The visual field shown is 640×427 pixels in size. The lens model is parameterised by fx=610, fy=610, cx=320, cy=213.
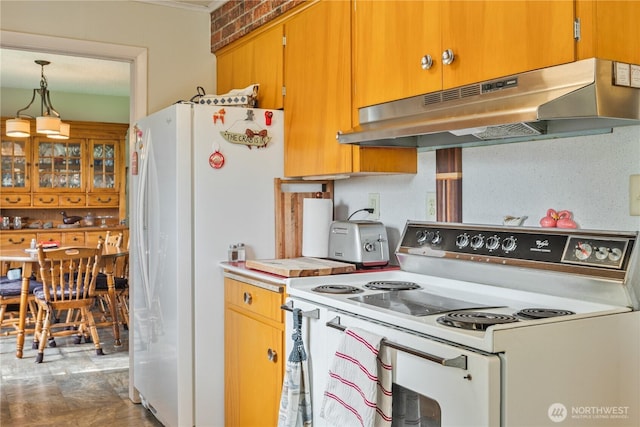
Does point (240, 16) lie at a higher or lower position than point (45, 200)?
higher

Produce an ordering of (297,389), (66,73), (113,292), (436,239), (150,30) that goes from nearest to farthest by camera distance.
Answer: (297,389) → (436,239) → (150,30) → (113,292) → (66,73)

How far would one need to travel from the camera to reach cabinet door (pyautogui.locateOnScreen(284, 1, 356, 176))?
8.46 ft

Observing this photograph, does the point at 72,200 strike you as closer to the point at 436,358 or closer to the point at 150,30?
the point at 150,30

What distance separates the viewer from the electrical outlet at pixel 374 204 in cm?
285

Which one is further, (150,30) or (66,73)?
(66,73)

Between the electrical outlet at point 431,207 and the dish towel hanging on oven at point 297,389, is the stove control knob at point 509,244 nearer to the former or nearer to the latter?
the electrical outlet at point 431,207

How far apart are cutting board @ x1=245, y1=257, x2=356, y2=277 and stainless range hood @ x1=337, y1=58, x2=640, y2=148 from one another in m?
0.54

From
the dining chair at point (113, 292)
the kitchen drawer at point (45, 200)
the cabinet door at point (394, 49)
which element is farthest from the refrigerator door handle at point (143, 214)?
the kitchen drawer at point (45, 200)

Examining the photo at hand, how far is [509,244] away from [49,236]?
626 cm

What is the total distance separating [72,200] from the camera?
24.0 ft

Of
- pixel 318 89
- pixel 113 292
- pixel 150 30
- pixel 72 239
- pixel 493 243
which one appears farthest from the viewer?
pixel 72 239

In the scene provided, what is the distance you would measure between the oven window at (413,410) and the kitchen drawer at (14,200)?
6.45 metres

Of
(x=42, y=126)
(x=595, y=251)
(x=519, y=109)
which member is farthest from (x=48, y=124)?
(x=595, y=251)

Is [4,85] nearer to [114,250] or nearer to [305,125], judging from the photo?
[114,250]
